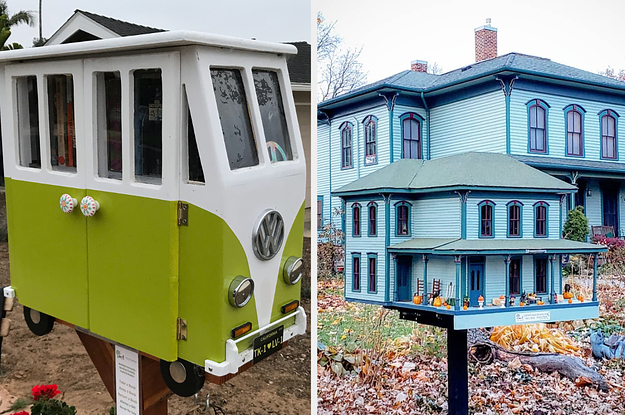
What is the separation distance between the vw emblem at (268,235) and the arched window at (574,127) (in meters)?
2.36

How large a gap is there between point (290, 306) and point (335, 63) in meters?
2.13

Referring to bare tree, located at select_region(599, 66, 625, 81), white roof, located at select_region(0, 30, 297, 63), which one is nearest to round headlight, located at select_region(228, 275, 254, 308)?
white roof, located at select_region(0, 30, 297, 63)

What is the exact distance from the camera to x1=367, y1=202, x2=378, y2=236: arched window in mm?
4191

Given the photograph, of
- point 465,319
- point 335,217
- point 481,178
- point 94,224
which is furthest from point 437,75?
point 94,224

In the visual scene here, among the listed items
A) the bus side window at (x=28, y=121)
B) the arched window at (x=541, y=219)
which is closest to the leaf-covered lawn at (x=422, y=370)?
the arched window at (x=541, y=219)

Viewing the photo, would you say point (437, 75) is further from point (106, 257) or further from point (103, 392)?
point (103, 392)

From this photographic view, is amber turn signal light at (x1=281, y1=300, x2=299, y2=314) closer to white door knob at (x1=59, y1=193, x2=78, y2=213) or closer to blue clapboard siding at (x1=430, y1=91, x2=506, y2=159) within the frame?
white door knob at (x1=59, y1=193, x2=78, y2=213)

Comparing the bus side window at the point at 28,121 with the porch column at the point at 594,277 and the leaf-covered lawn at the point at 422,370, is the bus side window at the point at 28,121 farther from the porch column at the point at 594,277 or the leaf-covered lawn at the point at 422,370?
the porch column at the point at 594,277

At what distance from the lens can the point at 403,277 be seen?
13.6 feet

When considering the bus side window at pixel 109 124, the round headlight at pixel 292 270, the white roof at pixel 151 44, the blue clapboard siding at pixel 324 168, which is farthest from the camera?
the blue clapboard siding at pixel 324 168

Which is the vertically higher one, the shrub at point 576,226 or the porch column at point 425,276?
the shrub at point 576,226

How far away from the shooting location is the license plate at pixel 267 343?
8.51 ft

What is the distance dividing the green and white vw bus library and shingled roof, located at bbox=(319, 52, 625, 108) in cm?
158

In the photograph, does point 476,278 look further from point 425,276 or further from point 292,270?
point 292,270
